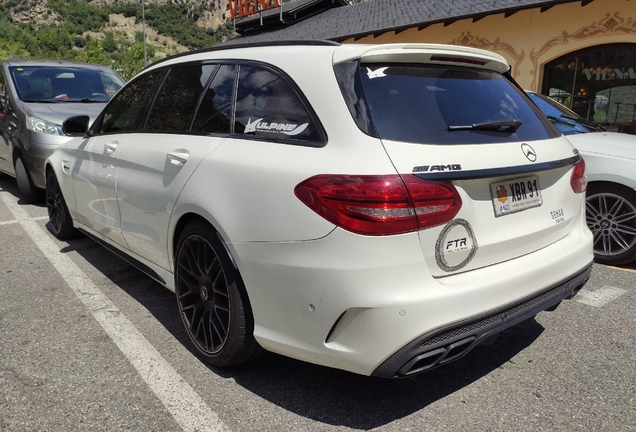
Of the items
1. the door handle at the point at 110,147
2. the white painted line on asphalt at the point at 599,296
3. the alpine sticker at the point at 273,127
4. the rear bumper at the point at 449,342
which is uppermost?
the alpine sticker at the point at 273,127

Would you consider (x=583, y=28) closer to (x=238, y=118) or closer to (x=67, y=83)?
(x=67, y=83)

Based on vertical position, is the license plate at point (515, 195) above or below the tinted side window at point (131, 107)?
below

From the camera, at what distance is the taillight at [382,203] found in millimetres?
2020

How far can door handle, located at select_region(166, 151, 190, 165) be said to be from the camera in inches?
113

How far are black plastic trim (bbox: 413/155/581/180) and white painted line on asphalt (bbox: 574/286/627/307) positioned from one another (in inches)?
62.1

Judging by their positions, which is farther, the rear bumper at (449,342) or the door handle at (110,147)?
the door handle at (110,147)

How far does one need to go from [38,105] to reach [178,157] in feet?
15.9

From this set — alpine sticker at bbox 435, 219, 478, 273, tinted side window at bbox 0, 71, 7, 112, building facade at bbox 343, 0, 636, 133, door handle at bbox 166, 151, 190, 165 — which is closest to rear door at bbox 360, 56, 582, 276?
alpine sticker at bbox 435, 219, 478, 273

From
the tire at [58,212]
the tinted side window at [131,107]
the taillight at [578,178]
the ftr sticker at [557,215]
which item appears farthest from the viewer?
the tire at [58,212]

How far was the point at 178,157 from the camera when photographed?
2906 millimetres

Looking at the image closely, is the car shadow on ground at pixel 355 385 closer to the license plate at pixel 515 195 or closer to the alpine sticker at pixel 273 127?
the license plate at pixel 515 195

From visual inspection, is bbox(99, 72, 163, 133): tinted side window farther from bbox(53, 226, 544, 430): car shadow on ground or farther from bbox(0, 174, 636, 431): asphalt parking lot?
bbox(53, 226, 544, 430): car shadow on ground

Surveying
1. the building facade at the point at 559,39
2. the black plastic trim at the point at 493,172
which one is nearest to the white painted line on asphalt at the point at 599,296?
the black plastic trim at the point at 493,172

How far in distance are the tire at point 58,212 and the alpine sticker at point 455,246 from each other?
4038 millimetres
